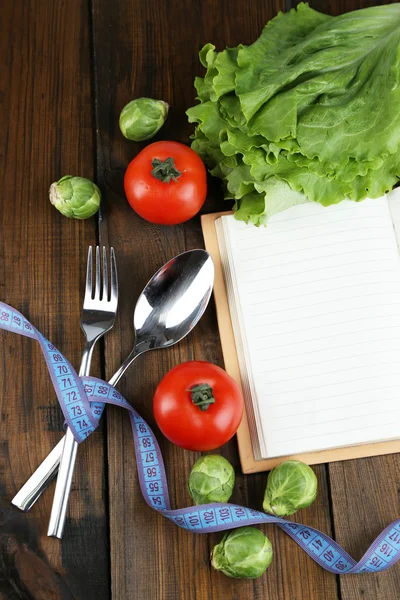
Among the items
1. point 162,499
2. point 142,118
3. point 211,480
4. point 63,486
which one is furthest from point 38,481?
point 142,118

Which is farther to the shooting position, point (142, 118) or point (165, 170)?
point (142, 118)

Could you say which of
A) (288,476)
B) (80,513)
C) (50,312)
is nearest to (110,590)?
(80,513)

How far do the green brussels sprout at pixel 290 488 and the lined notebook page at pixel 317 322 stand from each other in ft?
0.22

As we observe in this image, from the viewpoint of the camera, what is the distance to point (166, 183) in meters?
1.59

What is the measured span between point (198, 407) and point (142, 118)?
70cm

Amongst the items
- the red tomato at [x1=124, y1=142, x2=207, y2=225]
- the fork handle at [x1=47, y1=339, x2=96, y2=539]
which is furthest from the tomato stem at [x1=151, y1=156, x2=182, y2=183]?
the fork handle at [x1=47, y1=339, x2=96, y2=539]

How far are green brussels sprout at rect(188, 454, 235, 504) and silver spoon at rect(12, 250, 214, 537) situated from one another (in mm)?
279

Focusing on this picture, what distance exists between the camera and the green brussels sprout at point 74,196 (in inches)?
64.7

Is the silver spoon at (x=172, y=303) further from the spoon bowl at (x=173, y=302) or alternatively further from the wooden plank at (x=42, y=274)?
the wooden plank at (x=42, y=274)

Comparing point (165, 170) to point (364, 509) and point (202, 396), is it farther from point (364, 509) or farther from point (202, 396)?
point (364, 509)

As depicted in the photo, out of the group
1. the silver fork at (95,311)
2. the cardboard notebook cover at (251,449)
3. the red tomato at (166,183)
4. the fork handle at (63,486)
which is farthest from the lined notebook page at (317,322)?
the fork handle at (63,486)

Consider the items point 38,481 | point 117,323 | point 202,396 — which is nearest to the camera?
point 202,396

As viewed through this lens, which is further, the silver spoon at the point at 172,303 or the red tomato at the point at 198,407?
the silver spoon at the point at 172,303

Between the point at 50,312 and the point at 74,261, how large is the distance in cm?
14
